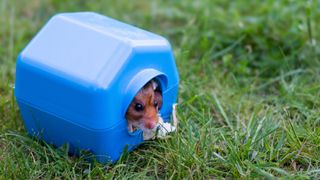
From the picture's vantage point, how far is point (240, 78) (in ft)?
8.98

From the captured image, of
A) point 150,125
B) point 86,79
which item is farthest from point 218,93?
point 86,79

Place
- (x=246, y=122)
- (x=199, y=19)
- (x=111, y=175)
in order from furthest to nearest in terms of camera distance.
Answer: (x=199, y=19) < (x=246, y=122) < (x=111, y=175)

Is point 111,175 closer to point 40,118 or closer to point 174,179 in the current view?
point 174,179

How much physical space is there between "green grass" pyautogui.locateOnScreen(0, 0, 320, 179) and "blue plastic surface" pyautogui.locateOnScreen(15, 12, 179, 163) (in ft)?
0.30

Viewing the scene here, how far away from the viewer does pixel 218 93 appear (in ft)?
8.40

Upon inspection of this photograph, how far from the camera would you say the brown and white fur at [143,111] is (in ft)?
6.42

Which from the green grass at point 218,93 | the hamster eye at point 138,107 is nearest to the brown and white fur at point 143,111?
the hamster eye at point 138,107

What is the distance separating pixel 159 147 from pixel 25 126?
0.51 meters

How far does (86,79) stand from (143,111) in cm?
24

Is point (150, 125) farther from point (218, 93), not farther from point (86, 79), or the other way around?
point (218, 93)

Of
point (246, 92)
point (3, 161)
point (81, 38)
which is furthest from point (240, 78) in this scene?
point (3, 161)

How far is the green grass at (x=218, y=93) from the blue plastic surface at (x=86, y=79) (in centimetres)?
9

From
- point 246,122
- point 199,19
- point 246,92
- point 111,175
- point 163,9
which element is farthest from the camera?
point 163,9

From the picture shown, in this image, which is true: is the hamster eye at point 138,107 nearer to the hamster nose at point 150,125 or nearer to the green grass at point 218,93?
the hamster nose at point 150,125
